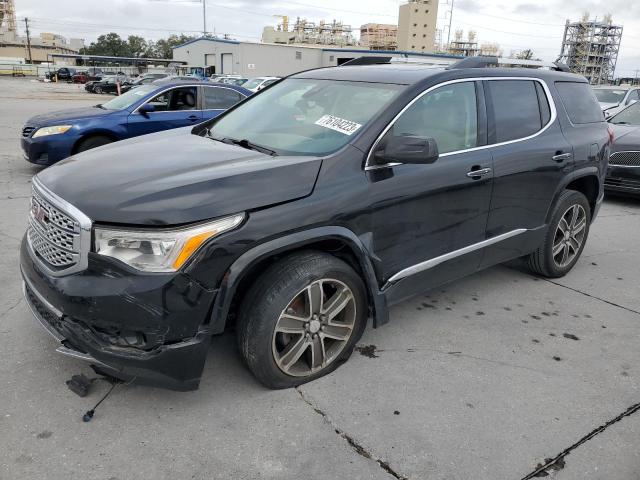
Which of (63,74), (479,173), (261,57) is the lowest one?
(63,74)

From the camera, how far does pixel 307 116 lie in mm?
3451

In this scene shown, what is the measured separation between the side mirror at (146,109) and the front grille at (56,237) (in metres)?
5.76

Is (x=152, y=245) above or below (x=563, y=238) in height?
above

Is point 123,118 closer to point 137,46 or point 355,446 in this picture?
point 355,446

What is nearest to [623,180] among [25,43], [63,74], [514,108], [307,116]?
[514,108]

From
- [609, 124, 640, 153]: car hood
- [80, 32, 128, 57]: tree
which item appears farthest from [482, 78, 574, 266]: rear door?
[80, 32, 128, 57]: tree

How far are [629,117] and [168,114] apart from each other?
26.7 feet

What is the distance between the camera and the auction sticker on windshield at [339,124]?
121 inches

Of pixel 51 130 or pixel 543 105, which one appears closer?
pixel 543 105

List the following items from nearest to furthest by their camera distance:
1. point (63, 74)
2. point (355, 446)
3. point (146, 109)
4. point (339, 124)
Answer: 1. point (355, 446)
2. point (339, 124)
3. point (146, 109)
4. point (63, 74)

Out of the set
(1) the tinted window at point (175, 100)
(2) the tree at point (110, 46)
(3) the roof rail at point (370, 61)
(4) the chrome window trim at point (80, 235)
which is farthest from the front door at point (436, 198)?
(2) the tree at point (110, 46)

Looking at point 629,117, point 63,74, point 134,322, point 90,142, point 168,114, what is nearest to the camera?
point 134,322

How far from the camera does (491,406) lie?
289 centimetres

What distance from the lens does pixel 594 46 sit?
3981 inches
